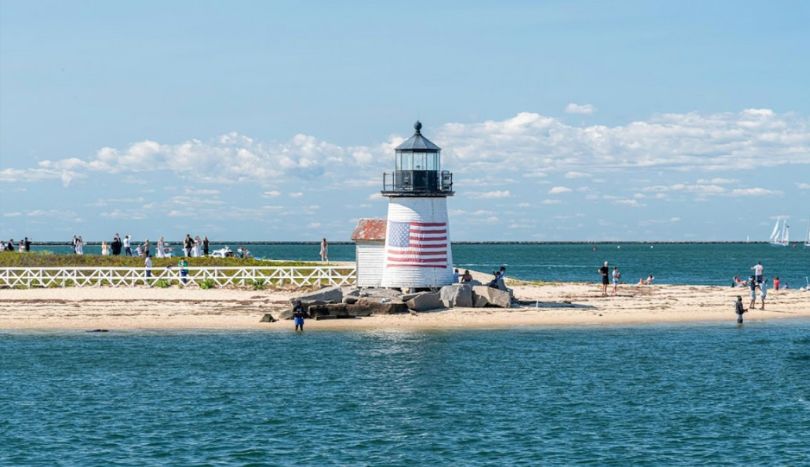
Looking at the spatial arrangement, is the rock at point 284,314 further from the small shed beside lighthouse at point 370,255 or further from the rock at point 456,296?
the rock at point 456,296

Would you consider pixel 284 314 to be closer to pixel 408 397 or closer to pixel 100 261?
pixel 408 397

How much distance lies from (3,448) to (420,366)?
15077 millimetres

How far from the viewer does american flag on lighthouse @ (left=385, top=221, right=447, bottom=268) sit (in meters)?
47.6

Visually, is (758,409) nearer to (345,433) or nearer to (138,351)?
(345,433)

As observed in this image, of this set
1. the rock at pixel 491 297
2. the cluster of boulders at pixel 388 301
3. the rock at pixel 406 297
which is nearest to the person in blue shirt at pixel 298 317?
the cluster of boulders at pixel 388 301

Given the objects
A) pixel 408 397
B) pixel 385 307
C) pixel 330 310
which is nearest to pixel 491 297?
pixel 385 307

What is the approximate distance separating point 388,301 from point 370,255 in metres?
5.59

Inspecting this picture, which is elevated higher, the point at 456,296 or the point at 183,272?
the point at 183,272

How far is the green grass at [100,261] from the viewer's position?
213 feet

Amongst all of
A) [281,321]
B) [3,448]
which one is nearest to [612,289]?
[281,321]

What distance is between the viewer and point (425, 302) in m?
47.9

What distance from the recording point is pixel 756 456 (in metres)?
24.7

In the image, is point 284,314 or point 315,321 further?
point 284,314

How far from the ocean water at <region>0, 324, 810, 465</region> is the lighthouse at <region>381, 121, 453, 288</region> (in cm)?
445
